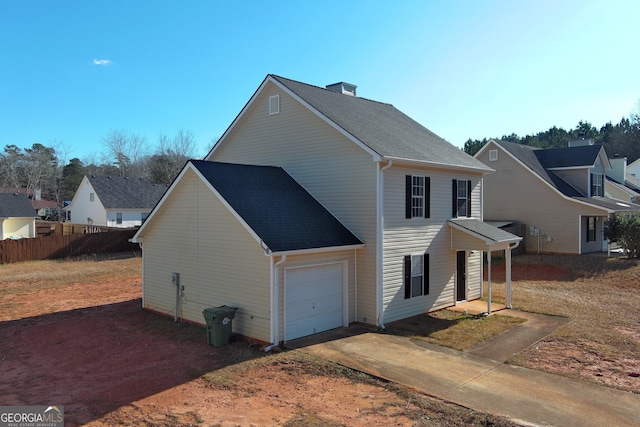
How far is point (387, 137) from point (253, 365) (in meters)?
8.54

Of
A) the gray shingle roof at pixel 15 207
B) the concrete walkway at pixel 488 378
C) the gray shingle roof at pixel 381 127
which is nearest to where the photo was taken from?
the concrete walkway at pixel 488 378

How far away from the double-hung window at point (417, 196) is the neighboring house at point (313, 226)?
0.04 m

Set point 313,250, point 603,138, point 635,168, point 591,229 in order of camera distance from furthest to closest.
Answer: point 603,138
point 635,168
point 591,229
point 313,250

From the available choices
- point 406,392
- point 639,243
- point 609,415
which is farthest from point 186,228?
point 639,243

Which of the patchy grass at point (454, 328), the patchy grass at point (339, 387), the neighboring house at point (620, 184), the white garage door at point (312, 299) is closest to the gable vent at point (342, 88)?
the white garage door at point (312, 299)

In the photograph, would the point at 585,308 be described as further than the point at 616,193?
No

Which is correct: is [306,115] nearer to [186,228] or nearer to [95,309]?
[186,228]

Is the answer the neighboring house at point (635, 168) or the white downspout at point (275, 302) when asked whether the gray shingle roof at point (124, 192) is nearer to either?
the white downspout at point (275, 302)

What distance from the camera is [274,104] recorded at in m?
15.9

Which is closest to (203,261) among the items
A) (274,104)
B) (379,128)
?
(274,104)

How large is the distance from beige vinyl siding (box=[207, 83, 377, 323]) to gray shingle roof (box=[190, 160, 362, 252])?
486mm

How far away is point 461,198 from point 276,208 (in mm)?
7412

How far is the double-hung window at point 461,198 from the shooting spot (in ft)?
53.2

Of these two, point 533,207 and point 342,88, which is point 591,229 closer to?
point 533,207
